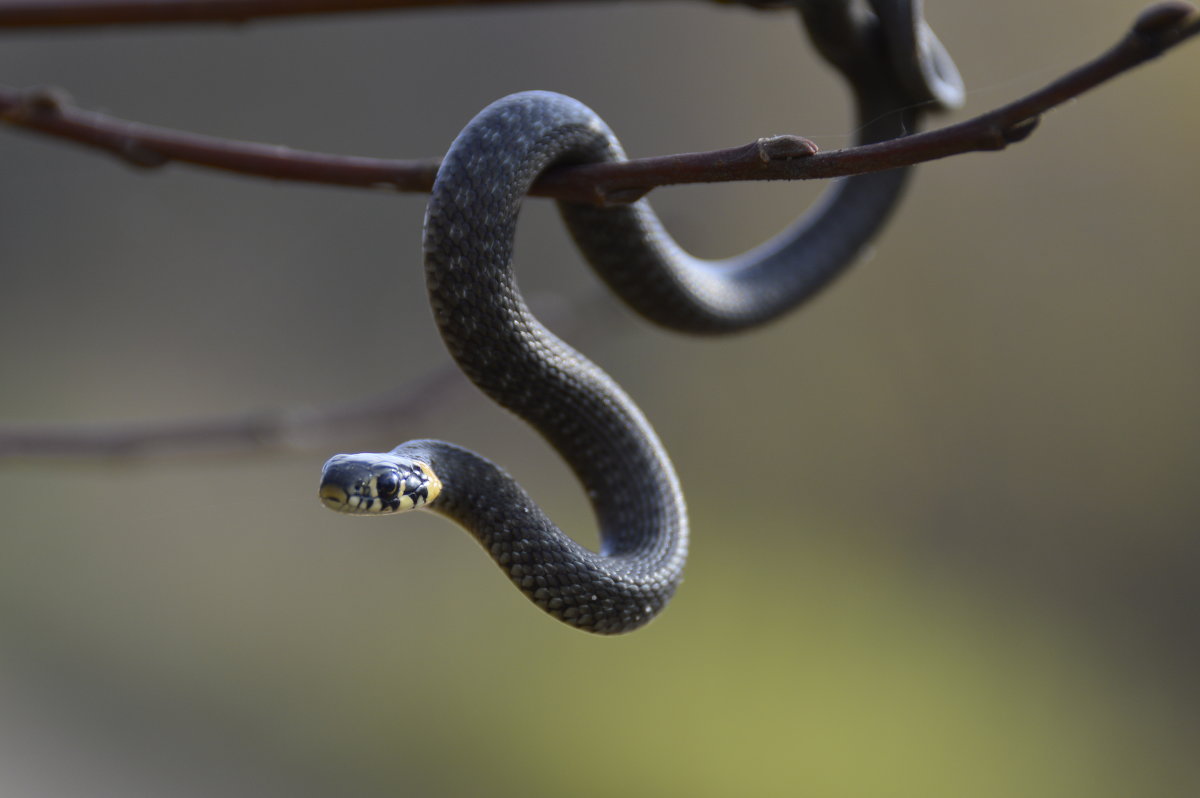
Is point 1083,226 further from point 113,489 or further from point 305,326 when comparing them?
point 113,489

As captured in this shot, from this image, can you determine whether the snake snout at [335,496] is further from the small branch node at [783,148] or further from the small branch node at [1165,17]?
the small branch node at [1165,17]

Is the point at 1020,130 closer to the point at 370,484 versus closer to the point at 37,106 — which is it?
the point at 370,484

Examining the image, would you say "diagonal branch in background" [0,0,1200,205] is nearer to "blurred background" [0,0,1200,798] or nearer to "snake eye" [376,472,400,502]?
"snake eye" [376,472,400,502]

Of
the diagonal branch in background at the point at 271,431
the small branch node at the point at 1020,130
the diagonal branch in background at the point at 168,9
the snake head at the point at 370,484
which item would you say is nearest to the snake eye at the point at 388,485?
the snake head at the point at 370,484

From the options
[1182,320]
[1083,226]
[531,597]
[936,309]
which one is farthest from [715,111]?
[531,597]

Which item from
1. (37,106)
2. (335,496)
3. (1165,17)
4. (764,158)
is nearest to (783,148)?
(764,158)

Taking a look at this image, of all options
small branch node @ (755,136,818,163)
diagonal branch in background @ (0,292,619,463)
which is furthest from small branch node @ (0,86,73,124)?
small branch node @ (755,136,818,163)
